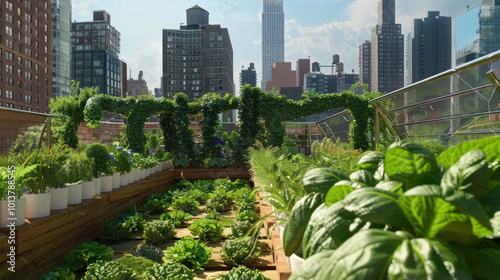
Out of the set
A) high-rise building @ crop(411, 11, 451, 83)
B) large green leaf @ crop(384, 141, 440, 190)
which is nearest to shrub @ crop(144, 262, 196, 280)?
large green leaf @ crop(384, 141, 440, 190)

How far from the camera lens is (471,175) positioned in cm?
46

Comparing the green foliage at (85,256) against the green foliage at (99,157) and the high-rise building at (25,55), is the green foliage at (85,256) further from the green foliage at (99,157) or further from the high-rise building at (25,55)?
the high-rise building at (25,55)

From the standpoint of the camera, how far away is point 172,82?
87.6 metres

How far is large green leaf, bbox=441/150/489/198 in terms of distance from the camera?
1.49 ft

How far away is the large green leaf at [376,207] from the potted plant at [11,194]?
2104 millimetres

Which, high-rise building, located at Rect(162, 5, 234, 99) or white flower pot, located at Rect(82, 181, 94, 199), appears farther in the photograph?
high-rise building, located at Rect(162, 5, 234, 99)

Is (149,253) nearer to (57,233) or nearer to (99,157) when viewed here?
(57,233)

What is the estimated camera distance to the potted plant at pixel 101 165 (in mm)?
3704

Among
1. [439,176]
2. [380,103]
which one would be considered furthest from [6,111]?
[380,103]

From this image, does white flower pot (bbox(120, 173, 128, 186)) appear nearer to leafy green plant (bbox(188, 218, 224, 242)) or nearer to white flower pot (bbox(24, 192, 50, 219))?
leafy green plant (bbox(188, 218, 224, 242))

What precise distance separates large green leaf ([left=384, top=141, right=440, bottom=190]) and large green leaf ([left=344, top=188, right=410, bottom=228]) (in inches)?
3.8

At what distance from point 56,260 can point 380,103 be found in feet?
15.7

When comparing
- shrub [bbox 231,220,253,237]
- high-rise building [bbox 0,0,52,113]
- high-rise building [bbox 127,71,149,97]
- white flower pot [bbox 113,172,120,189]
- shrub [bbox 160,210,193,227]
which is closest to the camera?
shrub [bbox 231,220,253,237]

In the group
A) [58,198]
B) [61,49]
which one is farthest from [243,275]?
[61,49]
